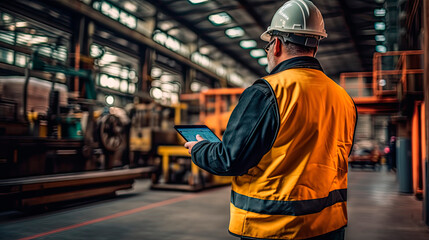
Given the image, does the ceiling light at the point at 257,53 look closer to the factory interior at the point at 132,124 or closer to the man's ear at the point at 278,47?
the factory interior at the point at 132,124

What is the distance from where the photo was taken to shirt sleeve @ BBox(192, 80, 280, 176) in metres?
1.37

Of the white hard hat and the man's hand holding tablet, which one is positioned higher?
the white hard hat

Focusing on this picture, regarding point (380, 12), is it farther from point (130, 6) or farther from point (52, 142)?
point (52, 142)

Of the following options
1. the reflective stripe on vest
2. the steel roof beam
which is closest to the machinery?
the reflective stripe on vest

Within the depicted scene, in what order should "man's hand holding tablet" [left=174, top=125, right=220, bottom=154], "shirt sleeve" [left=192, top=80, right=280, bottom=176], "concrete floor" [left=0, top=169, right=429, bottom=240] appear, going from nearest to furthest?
"shirt sleeve" [left=192, top=80, right=280, bottom=176], "man's hand holding tablet" [left=174, top=125, right=220, bottom=154], "concrete floor" [left=0, top=169, right=429, bottom=240]

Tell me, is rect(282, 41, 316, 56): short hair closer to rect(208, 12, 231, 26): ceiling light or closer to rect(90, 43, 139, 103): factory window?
rect(90, 43, 139, 103): factory window

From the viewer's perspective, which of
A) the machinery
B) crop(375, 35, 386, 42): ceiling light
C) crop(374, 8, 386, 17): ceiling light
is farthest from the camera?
crop(375, 35, 386, 42): ceiling light

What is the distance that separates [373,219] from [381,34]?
1874 cm

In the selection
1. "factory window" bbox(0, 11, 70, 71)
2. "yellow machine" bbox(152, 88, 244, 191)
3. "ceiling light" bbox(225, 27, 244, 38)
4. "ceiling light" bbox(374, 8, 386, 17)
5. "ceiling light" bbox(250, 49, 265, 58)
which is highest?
"ceiling light" bbox(374, 8, 386, 17)

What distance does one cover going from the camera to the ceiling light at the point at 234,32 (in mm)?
22058

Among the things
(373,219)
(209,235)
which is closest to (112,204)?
(209,235)

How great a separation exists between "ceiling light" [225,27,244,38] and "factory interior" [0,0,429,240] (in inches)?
58.6

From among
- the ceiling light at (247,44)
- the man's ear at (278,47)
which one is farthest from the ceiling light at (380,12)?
the man's ear at (278,47)

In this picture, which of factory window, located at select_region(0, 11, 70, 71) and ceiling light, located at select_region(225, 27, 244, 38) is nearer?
factory window, located at select_region(0, 11, 70, 71)
